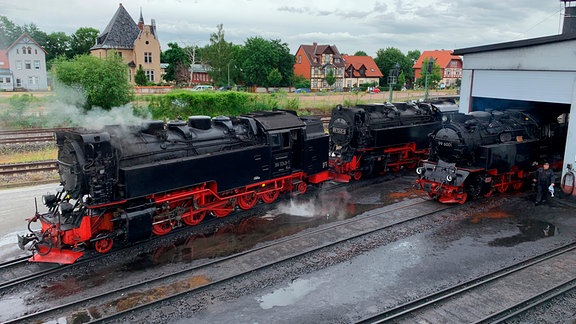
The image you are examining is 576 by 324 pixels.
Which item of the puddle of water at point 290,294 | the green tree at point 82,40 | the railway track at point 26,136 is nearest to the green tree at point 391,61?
the green tree at point 82,40

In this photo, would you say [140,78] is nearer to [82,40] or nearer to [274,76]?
[274,76]

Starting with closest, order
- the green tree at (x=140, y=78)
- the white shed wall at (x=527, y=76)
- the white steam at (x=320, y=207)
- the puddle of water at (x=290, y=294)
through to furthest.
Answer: the puddle of water at (x=290, y=294), the white steam at (x=320, y=207), the white shed wall at (x=527, y=76), the green tree at (x=140, y=78)

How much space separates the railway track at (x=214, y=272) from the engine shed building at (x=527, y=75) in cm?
594

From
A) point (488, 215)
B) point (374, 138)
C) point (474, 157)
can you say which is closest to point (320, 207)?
point (374, 138)

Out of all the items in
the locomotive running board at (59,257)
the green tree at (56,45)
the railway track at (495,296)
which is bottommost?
the railway track at (495,296)

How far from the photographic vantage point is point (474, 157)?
13.8 meters

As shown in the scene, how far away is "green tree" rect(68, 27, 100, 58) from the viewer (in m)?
68.9

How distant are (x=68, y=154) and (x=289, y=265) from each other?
17.3ft

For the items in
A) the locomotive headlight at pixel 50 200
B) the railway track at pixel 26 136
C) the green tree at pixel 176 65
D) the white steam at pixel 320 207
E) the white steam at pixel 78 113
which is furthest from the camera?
the green tree at pixel 176 65

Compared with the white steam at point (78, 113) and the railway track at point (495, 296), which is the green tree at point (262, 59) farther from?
the railway track at point (495, 296)

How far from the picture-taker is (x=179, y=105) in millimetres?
28281

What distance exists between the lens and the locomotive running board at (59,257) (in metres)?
9.13

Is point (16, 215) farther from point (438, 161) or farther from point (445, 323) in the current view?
point (438, 161)

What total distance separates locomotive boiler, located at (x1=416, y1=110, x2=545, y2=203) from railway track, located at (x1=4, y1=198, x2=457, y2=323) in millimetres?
1210
